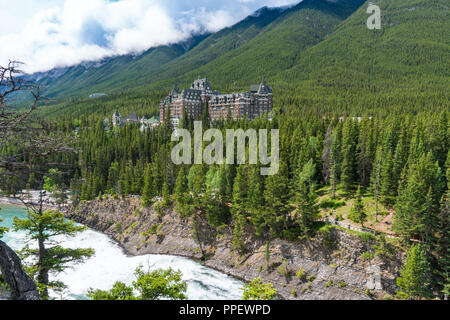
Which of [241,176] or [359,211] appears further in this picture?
[241,176]

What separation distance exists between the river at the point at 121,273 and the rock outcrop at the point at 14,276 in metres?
25.8

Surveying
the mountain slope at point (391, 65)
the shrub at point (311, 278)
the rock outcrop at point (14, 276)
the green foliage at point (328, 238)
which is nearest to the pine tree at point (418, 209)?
the green foliage at point (328, 238)

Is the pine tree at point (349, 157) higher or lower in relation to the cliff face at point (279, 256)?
higher

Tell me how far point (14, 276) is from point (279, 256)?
129 feet

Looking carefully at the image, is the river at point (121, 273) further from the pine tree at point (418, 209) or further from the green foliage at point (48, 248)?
the pine tree at point (418, 209)

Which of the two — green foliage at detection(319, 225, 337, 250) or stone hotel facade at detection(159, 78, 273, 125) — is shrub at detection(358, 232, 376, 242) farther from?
stone hotel facade at detection(159, 78, 273, 125)

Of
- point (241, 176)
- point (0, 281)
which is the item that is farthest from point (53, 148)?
point (241, 176)

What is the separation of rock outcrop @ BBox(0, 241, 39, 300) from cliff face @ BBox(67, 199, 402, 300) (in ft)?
111

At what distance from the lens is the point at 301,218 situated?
144 ft

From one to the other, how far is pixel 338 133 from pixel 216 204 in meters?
27.8

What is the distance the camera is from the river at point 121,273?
3897 centimetres

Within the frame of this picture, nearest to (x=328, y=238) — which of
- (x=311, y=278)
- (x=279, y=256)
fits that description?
(x=311, y=278)

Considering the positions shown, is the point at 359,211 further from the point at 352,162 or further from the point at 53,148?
the point at 53,148

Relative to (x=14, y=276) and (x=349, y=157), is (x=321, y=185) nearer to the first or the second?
(x=349, y=157)
